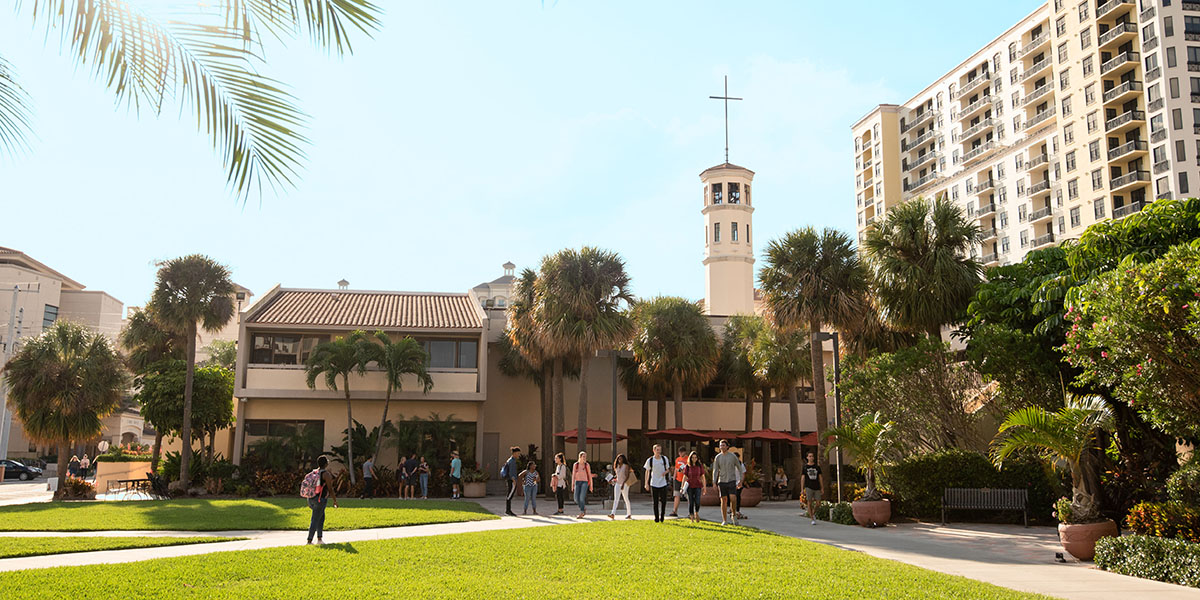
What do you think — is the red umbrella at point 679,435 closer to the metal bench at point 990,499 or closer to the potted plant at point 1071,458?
the metal bench at point 990,499

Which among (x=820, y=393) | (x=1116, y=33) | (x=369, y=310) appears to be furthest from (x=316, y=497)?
(x=1116, y=33)

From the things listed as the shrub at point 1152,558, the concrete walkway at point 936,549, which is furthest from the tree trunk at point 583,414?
the shrub at point 1152,558

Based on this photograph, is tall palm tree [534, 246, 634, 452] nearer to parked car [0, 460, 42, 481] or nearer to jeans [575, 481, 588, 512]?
jeans [575, 481, 588, 512]

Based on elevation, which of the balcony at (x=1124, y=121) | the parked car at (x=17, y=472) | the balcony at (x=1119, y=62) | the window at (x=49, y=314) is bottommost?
the parked car at (x=17, y=472)

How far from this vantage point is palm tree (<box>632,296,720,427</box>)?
117 feet

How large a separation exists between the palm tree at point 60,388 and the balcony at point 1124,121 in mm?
60279

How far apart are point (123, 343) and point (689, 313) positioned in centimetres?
2450

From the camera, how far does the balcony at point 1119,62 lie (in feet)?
189

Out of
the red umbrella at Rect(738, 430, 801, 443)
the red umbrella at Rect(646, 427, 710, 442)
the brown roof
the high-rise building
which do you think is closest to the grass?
the brown roof

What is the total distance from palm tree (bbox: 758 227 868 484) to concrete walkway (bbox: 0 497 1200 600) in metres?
6.95

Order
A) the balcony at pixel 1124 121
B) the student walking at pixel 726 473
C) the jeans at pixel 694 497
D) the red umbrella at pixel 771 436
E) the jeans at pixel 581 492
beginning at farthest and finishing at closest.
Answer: the balcony at pixel 1124 121, the red umbrella at pixel 771 436, the jeans at pixel 581 492, the jeans at pixel 694 497, the student walking at pixel 726 473

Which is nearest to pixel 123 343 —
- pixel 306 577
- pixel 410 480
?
pixel 410 480

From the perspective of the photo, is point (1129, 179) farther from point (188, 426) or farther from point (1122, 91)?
point (188, 426)

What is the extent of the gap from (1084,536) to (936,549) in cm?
236
